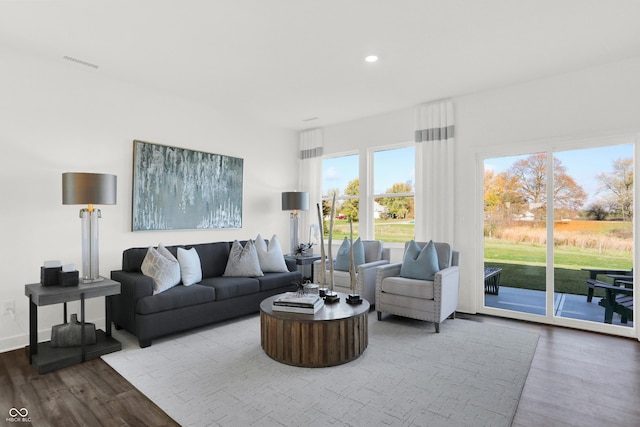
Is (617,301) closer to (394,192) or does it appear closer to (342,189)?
(394,192)

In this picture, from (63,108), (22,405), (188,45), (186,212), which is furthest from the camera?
(186,212)

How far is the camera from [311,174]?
20.1ft

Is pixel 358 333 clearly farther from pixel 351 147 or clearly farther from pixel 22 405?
pixel 351 147

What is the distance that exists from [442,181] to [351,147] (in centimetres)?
166

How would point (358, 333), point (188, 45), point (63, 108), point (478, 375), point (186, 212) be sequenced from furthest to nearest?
point (186, 212)
point (63, 108)
point (188, 45)
point (358, 333)
point (478, 375)

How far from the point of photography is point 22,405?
7.41 feet

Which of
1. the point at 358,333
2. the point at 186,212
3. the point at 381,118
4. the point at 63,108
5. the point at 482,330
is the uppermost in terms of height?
the point at 381,118

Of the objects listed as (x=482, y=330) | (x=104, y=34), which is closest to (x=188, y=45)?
(x=104, y=34)

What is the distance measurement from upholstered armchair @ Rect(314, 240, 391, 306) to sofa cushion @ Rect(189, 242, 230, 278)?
1308 mm

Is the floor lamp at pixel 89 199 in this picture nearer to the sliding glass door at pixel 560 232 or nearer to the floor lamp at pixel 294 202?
the floor lamp at pixel 294 202

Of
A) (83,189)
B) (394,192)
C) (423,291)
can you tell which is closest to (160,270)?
(83,189)

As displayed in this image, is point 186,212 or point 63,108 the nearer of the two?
point 63,108

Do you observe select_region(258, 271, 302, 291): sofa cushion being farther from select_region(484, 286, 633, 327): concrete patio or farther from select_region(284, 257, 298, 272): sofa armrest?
select_region(484, 286, 633, 327): concrete patio

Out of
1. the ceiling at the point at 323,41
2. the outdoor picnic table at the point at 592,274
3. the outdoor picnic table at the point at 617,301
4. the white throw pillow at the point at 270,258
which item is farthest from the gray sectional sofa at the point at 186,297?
the outdoor picnic table at the point at 617,301
